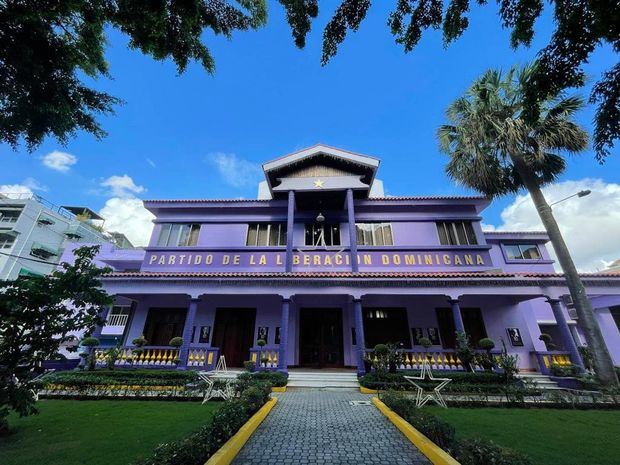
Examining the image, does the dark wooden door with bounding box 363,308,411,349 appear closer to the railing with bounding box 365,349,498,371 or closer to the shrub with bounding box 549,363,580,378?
the railing with bounding box 365,349,498,371

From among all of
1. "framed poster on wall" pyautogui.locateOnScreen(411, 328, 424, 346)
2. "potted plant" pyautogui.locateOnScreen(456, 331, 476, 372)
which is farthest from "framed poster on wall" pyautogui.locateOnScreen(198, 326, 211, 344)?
"potted plant" pyautogui.locateOnScreen(456, 331, 476, 372)

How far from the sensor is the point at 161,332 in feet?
44.4

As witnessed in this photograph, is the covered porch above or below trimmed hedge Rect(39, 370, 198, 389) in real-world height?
above

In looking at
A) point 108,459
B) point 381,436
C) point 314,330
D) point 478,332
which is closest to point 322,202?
point 314,330

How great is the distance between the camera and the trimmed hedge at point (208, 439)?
3.00m

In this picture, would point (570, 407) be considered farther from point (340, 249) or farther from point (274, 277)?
point (274, 277)

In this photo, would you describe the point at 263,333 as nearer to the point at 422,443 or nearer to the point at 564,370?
the point at 422,443

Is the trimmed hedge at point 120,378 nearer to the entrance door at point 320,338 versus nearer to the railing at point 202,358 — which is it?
the railing at point 202,358

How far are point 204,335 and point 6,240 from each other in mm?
35705

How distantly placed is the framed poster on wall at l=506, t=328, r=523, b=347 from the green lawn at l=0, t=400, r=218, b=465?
13.8 meters

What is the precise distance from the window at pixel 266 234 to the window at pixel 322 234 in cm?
149

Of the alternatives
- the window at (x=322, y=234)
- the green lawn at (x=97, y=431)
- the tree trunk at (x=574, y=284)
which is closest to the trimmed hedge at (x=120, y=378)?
the green lawn at (x=97, y=431)

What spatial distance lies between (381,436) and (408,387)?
4.99 meters

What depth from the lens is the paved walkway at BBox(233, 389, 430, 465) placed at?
4.04 metres
